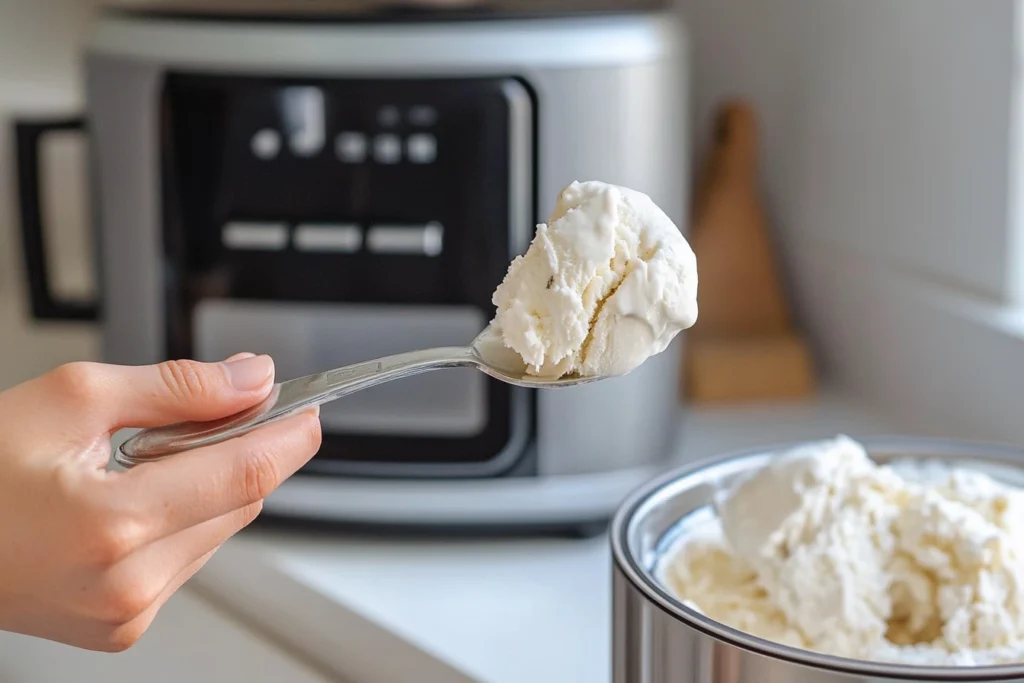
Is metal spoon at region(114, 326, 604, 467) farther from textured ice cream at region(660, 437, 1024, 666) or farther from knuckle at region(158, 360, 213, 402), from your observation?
textured ice cream at region(660, 437, 1024, 666)

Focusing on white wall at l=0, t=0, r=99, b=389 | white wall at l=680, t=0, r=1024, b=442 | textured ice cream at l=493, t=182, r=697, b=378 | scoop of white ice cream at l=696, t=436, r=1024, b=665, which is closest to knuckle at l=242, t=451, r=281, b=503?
textured ice cream at l=493, t=182, r=697, b=378

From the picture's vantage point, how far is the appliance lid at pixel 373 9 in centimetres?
78

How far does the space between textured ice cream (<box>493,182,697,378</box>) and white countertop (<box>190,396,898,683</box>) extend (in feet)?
0.81

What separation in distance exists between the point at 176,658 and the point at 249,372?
0.39 metres

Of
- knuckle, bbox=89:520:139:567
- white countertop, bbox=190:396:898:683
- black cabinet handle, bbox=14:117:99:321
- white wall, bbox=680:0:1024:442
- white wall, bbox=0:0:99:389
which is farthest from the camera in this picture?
white wall, bbox=0:0:99:389

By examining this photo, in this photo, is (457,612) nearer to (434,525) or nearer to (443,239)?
(434,525)

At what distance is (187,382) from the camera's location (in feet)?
1.55

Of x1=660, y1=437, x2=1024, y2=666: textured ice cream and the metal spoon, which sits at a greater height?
the metal spoon

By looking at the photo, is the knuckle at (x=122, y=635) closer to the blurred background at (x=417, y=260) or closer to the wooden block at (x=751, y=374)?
the blurred background at (x=417, y=260)

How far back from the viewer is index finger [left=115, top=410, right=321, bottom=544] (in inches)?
17.4

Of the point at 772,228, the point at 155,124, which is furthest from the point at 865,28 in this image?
the point at 155,124

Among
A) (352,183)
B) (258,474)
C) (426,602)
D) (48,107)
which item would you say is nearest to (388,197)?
(352,183)

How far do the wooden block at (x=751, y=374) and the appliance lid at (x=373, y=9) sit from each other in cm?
32

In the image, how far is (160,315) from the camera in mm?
847
